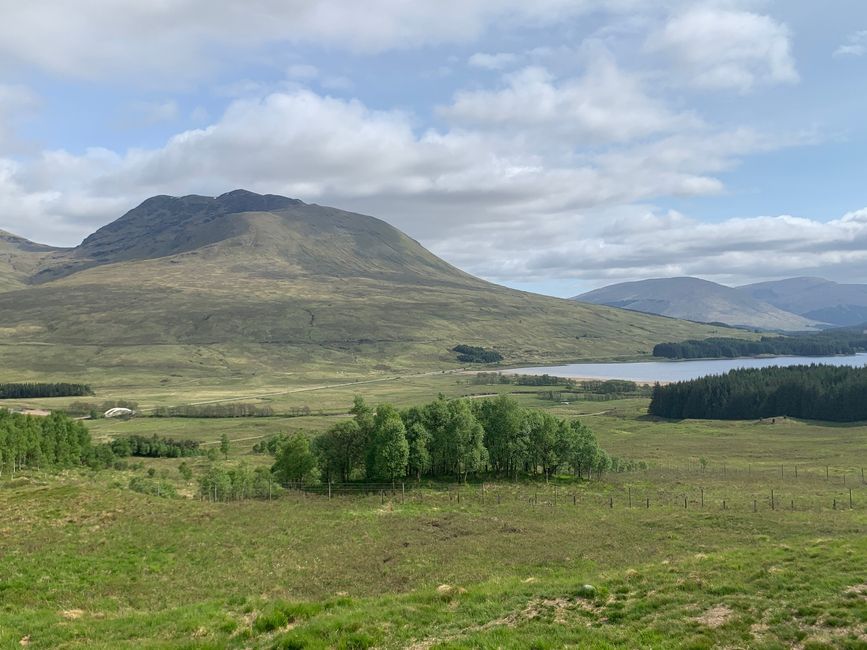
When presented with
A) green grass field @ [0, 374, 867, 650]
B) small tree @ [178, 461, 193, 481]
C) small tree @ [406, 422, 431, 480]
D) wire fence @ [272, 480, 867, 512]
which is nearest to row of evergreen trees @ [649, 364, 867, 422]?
green grass field @ [0, 374, 867, 650]

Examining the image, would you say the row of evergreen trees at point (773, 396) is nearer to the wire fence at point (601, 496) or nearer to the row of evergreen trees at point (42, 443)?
the wire fence at point (601, 496)

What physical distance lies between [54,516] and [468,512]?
31.6 meters

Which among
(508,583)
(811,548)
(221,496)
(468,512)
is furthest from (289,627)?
(221,496)

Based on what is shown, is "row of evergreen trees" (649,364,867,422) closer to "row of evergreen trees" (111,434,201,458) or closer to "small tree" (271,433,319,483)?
"row of evergreen trees" (111,434,201,458)

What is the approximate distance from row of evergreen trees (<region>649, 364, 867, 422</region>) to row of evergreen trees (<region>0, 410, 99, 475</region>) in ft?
484

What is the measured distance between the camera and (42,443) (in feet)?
282

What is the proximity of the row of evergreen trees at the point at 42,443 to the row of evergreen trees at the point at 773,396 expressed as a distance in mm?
147666

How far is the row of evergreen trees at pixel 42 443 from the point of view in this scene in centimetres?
7731

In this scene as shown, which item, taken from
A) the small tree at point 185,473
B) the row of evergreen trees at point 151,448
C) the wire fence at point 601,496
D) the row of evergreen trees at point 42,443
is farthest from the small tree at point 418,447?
the row of evergreen trees at point 151,448

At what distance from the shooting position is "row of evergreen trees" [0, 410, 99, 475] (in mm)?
77312

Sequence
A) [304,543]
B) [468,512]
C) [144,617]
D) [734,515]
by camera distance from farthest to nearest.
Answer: [468,512] < [734,515] < [304,543] < [144,617]

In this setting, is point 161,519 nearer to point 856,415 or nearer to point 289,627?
point 289,627

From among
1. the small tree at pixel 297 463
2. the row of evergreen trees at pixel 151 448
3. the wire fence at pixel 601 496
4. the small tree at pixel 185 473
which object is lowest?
the row of evergreen trees at pixel 151 448

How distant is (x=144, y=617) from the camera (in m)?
21.7
